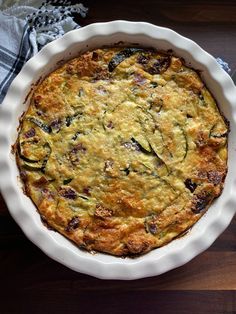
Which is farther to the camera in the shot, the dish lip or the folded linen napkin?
the folded linen napkin

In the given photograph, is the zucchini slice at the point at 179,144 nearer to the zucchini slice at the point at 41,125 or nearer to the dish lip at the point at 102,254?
the dish lip at the point at 102,254

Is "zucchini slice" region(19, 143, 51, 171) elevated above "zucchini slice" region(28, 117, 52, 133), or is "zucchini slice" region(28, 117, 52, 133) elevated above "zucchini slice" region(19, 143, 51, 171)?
"zucchini slice" region(28, 117, 52, 133)

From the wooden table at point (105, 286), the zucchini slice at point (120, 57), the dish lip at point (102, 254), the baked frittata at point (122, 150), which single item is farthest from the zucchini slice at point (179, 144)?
the wooden table at point (105, 286)

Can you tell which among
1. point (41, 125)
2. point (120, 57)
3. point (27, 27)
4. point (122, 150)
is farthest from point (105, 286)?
point (27, 27)

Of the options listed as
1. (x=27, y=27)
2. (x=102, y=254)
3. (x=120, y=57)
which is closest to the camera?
(x=102, y=254)

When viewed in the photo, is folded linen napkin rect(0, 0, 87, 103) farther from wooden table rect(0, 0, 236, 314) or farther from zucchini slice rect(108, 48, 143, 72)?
wooden table rect(0, 0, 236, 314)

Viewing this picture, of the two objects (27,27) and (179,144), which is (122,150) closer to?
→ (179,144)

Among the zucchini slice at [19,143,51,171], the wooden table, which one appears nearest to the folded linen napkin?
the zucchini slice at [19,143,51,171]
